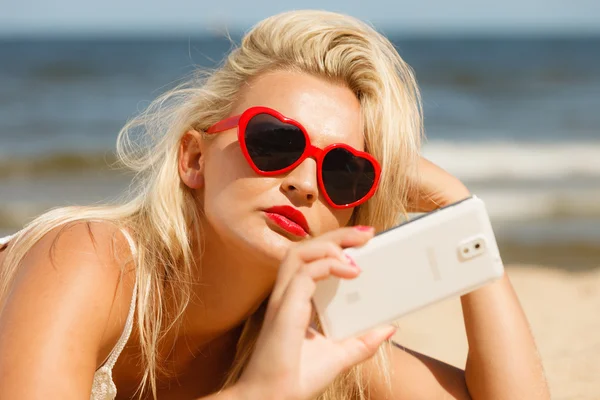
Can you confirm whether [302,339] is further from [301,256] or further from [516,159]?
[516,159]

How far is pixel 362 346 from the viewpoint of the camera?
1.99m

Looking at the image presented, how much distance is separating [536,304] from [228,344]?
3.34m

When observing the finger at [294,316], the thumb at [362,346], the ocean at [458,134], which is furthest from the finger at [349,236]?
the ocean at [458,134]

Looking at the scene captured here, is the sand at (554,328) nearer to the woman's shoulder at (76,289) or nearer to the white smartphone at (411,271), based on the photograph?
the white smartphone at (411,271)

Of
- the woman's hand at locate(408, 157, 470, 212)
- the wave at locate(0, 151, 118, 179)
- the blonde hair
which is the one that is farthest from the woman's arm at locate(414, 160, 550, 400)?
the wave at locate(0, 151, 118, 179)

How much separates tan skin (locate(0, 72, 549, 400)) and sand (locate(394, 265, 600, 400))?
1128 millimetres

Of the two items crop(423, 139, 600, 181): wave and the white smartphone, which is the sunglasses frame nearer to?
the white smartphone

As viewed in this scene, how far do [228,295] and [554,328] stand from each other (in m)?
3.16

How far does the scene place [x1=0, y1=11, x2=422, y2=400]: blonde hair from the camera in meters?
2.55

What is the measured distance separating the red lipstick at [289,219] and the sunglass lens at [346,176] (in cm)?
13

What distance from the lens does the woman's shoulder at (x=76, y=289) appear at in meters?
2.08

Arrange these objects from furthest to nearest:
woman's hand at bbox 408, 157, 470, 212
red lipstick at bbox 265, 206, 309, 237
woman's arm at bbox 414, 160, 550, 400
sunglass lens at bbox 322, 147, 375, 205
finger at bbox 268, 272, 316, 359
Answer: woman's hand at bbox 408, 157, 470, 212, woman's arm at bbox 414, 160, 550, 400, sunglass lens at bbox 322, 147, 375, 205, red lipstick at bbox 265, 206, 309, 237, finger at bbox 268, 272, 316, 359

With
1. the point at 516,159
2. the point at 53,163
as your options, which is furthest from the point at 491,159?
the point at 53,163

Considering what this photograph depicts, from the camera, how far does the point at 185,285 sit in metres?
2.60
